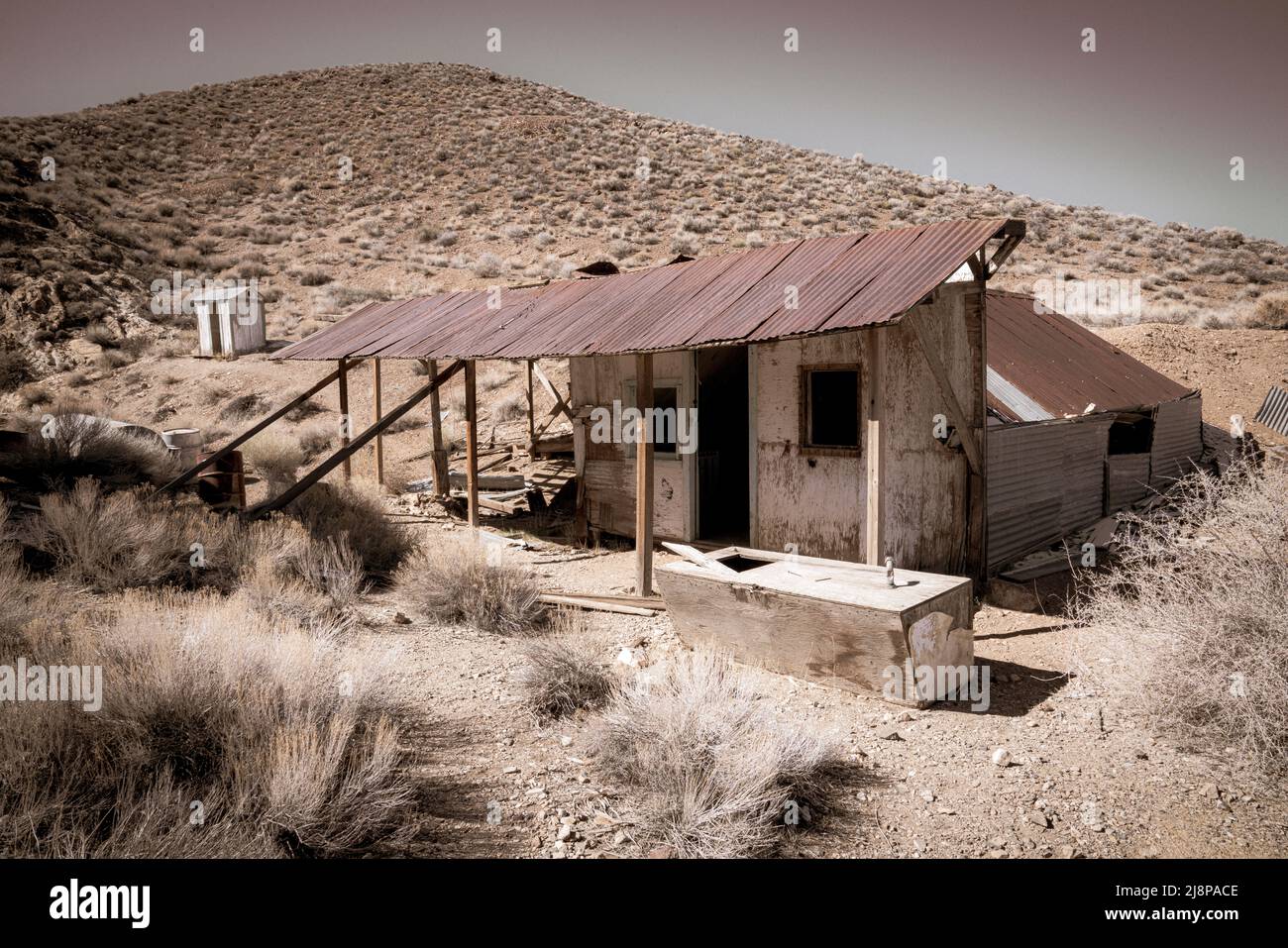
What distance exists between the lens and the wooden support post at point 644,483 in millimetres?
7969

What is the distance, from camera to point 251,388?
21234 millimetres

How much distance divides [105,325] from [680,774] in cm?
2693

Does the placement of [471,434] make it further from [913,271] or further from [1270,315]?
[1270,315]

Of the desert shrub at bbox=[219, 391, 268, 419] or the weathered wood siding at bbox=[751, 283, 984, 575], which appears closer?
the weathered wood siding at bbox=[751, 283, 984, 575]

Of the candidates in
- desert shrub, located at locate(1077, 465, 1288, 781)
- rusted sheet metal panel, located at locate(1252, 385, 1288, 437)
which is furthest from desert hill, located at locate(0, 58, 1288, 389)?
desert shrub, located at locate(1077, 465, 1288, 781)

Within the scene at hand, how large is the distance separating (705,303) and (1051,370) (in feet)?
17.3

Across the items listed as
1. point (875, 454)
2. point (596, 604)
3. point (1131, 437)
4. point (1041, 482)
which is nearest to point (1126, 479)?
point (1131, 437)

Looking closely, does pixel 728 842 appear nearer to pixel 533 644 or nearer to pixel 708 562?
pixel 533 644

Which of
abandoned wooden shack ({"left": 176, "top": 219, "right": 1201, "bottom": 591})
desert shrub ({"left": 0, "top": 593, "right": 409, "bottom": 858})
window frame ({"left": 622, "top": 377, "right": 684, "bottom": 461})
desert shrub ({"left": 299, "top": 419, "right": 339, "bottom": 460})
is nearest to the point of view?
desert shrub ({"left": 0, "top": 593, "right": 409, "bottom": 858})

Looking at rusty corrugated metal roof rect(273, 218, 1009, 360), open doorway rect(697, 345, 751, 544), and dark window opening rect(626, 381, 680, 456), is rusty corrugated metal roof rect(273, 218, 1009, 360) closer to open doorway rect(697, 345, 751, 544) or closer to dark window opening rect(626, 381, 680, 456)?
dark window opening rect(626, 381, 680, 456)

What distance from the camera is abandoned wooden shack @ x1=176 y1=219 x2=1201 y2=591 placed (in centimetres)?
755

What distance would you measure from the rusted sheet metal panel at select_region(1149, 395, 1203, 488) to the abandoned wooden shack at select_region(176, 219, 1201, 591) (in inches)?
3.1

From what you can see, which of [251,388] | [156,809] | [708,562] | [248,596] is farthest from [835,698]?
[251,388]

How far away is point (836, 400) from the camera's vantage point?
30.8 ft
